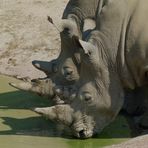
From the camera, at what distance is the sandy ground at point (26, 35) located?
42.8ft

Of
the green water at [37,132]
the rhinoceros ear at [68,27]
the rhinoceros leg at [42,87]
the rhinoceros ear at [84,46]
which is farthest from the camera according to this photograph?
the rhinoceros leg at [42,87]

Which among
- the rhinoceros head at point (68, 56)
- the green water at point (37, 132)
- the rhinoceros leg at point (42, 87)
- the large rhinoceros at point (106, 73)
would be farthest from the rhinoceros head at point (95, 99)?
the rhinoceros leg at point (42, 87)

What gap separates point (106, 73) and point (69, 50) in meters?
1.12

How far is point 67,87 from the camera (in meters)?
9.26

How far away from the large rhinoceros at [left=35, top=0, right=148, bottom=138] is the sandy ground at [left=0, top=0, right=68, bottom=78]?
368 cm

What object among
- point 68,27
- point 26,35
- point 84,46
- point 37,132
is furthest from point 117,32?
point 26,35

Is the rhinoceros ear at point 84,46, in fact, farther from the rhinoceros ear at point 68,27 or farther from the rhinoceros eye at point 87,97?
the rhinoceros ear at point 68,27

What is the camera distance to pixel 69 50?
9.69m

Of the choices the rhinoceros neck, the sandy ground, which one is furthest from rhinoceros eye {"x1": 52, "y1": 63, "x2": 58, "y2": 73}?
the sandy ground

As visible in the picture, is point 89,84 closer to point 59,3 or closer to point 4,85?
point 4,85

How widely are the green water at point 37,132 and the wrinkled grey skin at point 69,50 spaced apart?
0.44 meters

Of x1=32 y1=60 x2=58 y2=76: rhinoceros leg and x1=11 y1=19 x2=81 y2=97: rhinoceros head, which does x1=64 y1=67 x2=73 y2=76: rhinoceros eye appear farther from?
x1=32 y1=60 x2=58 y2=76: rhinoceros leg

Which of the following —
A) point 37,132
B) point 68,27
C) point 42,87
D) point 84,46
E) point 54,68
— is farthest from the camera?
point 54,68

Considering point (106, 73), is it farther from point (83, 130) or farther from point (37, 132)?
point (37, 132)
